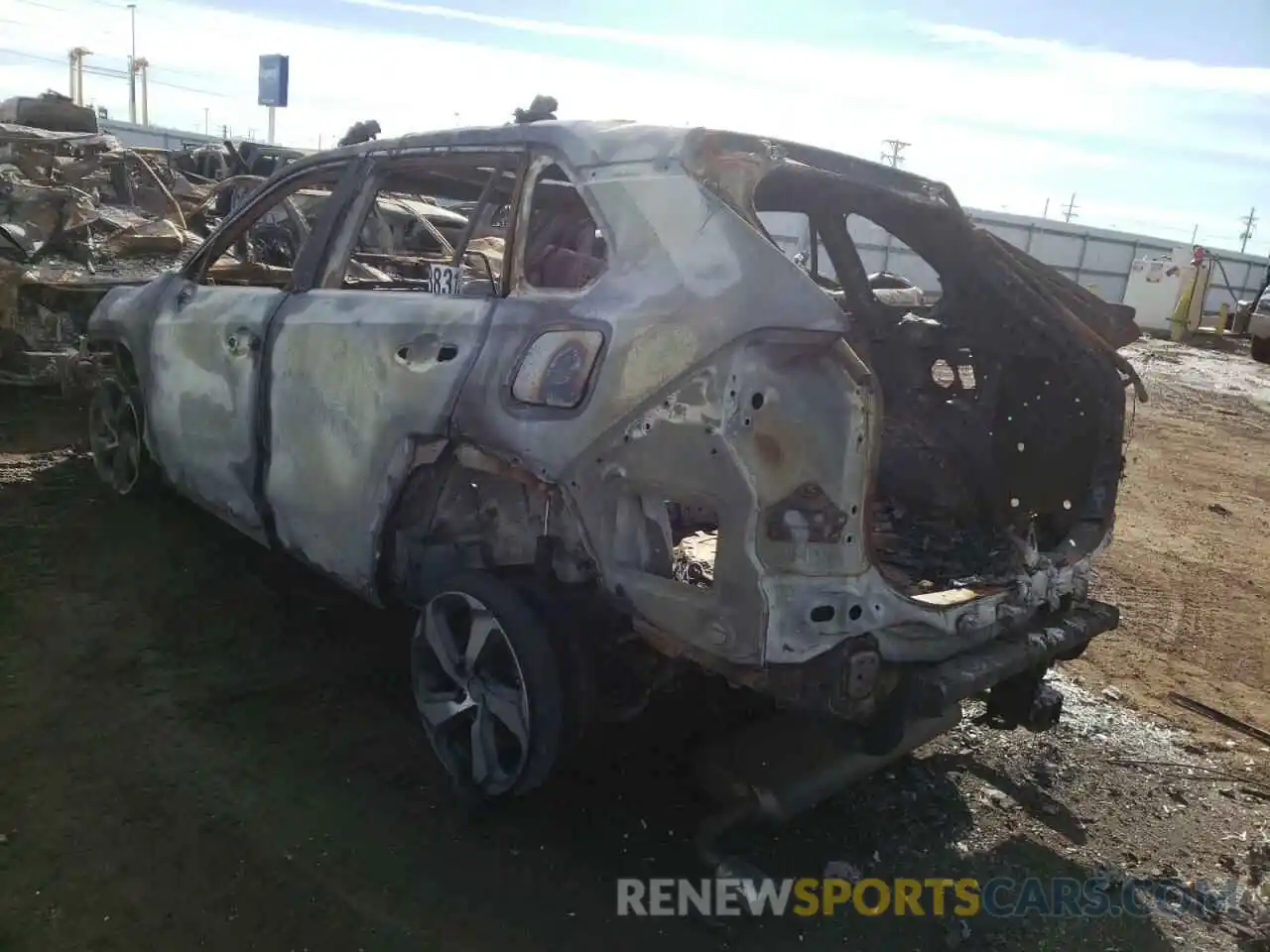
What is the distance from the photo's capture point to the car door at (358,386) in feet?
10.00

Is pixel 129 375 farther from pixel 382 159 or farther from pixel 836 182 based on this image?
pixel 836 182

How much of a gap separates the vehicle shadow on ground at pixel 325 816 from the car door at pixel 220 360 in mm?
577

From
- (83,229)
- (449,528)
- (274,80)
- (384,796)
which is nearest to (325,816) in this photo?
A: (384,796)

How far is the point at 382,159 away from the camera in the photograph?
3621 mm

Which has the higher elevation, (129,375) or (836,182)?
(836,182)

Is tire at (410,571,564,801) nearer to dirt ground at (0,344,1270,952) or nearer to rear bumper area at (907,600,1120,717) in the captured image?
dirt ground at (0,344,1270,952)

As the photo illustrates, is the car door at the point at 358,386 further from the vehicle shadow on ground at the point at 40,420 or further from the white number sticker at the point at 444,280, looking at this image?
the vehicle shadow on ground at the point at 40,420

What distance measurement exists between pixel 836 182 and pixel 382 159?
66.5 inches

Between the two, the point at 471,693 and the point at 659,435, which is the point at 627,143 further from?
the point at 471,693

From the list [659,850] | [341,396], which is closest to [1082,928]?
[659,850]

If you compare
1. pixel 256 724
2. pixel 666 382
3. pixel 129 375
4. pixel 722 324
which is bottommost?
pixel 256 724

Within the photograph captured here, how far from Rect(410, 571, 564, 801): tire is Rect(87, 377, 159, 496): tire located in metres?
2.61

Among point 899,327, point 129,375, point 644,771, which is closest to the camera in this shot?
point 644,771

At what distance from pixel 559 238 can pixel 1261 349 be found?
18.0 metres
